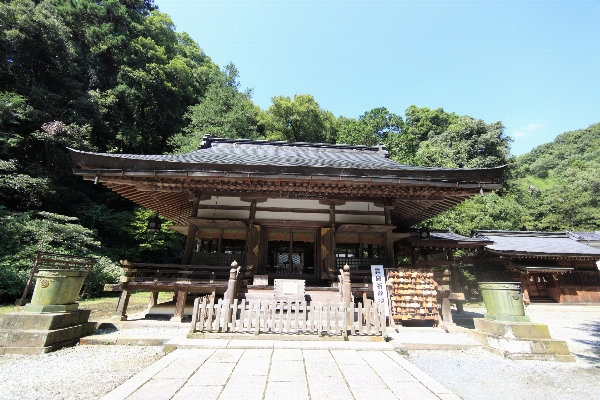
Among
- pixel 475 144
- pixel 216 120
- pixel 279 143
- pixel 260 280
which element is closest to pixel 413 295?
pixel 260 280

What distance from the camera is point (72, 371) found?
3920 mm

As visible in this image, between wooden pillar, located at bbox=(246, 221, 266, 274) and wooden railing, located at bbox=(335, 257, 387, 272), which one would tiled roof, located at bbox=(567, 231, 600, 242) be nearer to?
wooden railing, located at bbox=(335, 257, 387, 272)

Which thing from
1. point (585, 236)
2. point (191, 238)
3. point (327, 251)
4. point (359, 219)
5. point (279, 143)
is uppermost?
point (279, 143)

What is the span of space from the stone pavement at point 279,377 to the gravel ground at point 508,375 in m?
0.60

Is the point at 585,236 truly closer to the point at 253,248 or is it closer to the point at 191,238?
the point at 253,248

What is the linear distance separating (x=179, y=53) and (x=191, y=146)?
1714cm

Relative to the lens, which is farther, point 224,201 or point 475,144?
point 475,144

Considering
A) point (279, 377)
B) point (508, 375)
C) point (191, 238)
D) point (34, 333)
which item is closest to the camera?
point (279, 377)

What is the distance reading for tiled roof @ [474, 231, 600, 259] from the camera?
53.4 ft

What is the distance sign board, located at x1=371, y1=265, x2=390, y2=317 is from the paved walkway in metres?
2.45

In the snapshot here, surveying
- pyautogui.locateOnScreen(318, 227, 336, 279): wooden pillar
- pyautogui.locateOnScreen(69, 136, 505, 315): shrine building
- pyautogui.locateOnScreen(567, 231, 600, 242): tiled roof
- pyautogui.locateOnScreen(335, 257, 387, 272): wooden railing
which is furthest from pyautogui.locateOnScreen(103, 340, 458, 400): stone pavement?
pyautogui.locateOnScreen(567, 231, 600, 242): tiled roof

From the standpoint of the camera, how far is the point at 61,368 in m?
4.04

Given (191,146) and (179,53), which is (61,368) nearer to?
(191,146)

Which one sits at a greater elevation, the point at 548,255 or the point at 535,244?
the point at 535,244
